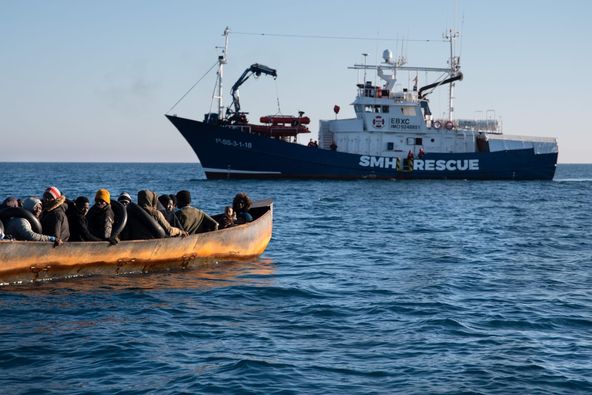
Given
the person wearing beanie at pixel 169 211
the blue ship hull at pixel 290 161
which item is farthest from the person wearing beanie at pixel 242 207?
the blue ship hull at pixel 290 161

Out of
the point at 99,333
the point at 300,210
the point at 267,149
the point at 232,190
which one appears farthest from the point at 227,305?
the point at 267,149

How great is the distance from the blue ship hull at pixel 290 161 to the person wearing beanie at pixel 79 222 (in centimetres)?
4084

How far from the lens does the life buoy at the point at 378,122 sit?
56.5 m

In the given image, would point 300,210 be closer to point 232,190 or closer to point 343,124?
point 232,190

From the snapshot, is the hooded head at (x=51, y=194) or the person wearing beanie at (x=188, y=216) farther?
the person wearing beanie at (x=188, y=216)

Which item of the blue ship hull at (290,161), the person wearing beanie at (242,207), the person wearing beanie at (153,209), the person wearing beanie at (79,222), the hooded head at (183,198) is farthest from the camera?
the blue ship hull at (290,161)

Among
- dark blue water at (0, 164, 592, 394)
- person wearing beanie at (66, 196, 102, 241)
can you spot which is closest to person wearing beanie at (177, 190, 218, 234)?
dark blue water at (0, 164, 592, 394)

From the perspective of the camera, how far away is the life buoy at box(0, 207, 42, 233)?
13.0 m

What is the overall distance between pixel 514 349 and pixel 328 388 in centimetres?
276

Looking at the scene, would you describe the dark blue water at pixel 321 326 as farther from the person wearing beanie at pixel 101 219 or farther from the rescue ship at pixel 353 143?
the rescue ship at pixel 353 143

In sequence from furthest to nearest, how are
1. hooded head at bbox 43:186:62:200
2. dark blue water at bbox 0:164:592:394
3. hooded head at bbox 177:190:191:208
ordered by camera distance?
hooded head at bbox 177:190:191:208
hooded head at bbox 43:186:62:200
dark blue water at bbox 0:164:592:394

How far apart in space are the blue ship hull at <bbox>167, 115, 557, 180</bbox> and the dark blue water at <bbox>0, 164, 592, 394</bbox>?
1372 inches

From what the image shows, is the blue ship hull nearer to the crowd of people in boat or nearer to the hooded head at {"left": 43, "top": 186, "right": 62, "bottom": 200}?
the crowd of people in boat

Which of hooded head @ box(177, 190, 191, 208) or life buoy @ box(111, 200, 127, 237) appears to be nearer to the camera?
life buoy @ box(111, 200, 127, 237)
